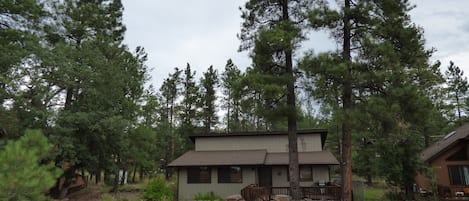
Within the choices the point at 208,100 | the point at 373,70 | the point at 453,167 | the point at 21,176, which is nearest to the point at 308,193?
the point at 373,70

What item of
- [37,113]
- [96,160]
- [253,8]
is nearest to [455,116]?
[253,8]

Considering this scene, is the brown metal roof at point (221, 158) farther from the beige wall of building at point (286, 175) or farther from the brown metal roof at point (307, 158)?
the beige wall of building at point (286, 175)

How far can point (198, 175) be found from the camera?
1947 centimetres

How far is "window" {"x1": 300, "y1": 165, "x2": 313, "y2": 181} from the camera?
18719mm

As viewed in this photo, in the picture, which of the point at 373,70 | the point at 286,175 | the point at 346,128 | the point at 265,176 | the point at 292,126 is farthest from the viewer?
the point at 265,176

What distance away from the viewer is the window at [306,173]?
61.4ft

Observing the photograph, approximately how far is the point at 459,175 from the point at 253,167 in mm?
11571

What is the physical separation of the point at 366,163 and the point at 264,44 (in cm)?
1925

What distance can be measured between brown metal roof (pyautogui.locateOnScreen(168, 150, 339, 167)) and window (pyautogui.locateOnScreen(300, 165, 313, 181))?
2.07 ft

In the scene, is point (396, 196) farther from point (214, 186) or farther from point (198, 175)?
point (198, 175)

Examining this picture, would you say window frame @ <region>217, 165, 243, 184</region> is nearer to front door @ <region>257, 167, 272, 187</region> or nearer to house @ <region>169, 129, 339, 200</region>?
house @ <region>169, 129, 339, 200</region>

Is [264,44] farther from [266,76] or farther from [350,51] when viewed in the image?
[350,51]

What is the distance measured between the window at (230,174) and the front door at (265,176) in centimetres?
128

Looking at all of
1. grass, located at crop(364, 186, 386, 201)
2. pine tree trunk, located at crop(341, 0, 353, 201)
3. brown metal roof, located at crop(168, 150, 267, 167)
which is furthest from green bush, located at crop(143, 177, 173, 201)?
grass, located at crop(364, 186, 386, 201)
